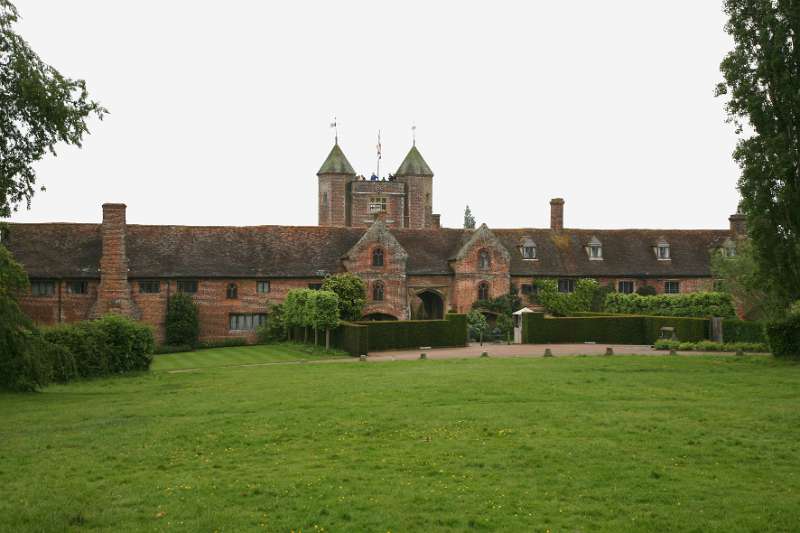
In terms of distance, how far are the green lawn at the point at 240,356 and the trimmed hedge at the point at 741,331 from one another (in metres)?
18.6

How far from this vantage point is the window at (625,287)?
178ft

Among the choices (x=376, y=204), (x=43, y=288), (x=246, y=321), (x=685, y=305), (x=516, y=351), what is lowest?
(x=516, y=351)

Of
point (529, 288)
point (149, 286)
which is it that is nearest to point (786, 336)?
point (529, 288)

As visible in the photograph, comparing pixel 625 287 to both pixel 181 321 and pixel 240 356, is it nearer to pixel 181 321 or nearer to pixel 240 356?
pixel 240 356

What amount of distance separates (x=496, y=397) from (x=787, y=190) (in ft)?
41.8

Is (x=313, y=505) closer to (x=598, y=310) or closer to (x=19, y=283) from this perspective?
(x=19, y=283)

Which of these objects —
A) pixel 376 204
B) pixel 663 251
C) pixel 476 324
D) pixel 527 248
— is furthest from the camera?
pixel 376 204

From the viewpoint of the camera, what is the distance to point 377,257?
167 feet

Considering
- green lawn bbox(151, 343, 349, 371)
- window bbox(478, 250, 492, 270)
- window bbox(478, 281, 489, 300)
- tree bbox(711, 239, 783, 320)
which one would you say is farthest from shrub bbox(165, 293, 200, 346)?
tree bbox(711, 239, 783, 320)

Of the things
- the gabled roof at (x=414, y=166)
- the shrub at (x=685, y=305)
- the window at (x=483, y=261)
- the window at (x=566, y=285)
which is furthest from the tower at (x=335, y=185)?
the shrub at (x=685, y=305)

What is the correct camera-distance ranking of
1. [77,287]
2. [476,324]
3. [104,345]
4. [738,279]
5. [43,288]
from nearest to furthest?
[104,345] → [738,279] → [43,288] → [77,287] → [476,324]

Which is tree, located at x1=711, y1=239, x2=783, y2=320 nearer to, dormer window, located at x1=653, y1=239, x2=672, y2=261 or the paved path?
dormer window, located at x1=653, y1=239, x2=672, y2=261

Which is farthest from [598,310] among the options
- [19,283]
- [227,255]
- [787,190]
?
[19,283]

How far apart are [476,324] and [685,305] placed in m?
11.9
